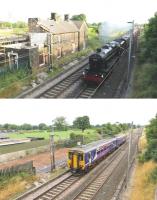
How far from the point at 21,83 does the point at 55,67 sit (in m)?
4.65

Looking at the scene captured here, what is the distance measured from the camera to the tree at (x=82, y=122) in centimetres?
4666

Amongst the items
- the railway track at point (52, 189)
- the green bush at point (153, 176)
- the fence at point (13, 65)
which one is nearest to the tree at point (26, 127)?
the fence at point (13, 65)

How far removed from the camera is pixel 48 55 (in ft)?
70.7

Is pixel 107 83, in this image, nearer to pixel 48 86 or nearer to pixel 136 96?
pixel 136 96

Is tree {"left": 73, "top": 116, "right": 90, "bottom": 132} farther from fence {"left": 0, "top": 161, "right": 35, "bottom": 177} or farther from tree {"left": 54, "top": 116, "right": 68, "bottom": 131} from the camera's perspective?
fence {"left": 0, "top": 161, "right": 35, "bottom": 177}

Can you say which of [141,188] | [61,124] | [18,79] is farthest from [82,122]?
[141,188]

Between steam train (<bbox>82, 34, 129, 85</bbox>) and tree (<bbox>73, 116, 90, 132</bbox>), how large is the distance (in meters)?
20.3

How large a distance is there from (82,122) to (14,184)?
3266cm

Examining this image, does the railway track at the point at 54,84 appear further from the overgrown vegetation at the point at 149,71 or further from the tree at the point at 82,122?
the tree at the point at 82,122

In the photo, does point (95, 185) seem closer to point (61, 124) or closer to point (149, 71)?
point (149, 71)

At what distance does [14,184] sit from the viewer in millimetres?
14930

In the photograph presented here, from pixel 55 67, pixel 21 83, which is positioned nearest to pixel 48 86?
pixel 21 83

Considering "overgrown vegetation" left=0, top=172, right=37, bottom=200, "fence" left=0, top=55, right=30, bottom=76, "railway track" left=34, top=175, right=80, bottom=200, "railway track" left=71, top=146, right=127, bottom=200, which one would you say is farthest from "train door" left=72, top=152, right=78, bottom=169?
"fence" left=0, top=55, right=30, bottom=76

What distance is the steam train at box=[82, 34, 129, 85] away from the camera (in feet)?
57.2
